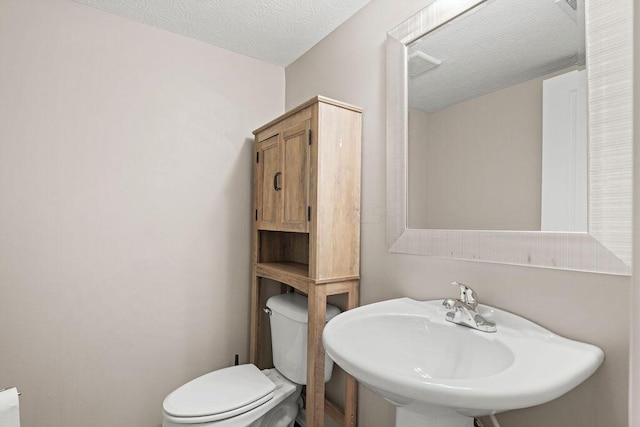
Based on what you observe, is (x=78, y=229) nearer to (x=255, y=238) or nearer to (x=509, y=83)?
(x=255, y=238)

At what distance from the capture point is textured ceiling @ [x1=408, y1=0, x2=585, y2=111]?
0.94 m

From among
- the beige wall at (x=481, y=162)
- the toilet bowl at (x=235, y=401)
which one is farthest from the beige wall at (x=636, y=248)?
the toilet bowl at (x=235, y=401)

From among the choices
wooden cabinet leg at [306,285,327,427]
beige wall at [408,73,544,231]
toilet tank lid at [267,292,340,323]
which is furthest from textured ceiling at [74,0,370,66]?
toilet tank lid at [267,292,340,323]

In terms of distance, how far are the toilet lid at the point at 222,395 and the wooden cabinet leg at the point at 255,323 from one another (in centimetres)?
24

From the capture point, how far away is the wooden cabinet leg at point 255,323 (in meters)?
1.95

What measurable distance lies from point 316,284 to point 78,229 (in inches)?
46.0

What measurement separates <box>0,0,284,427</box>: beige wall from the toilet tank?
39 centimetres

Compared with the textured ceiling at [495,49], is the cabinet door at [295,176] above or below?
below

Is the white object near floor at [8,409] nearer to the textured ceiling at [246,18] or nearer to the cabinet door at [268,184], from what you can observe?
the cabinet door at [268,184]

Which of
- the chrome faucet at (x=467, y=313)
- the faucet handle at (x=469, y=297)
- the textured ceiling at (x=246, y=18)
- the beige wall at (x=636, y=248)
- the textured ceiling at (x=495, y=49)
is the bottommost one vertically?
the chrome faucet at (x=467, y=313)

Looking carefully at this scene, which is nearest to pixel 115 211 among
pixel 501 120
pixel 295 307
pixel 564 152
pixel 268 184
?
pixel 268 184

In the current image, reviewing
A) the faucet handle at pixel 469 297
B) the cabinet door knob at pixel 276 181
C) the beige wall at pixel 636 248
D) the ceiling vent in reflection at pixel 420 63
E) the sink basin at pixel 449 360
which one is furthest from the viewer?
the cabinet door knob at pixel 276 181

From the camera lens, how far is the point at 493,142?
109cm

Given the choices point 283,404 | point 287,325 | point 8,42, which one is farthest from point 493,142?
point 8,42
